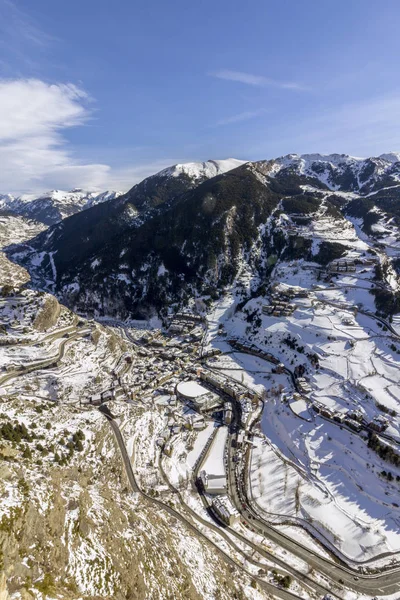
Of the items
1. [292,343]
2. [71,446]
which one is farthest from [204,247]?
[71,446]

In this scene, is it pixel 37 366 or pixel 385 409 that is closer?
pixel 385 409

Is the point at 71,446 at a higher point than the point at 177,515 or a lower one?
higher

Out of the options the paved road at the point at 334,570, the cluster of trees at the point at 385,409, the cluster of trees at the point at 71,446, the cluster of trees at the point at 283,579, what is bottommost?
the paved road at the point at 334,570

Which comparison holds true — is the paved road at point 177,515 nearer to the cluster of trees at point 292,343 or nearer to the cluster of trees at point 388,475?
the cluster of trees at point 388,475

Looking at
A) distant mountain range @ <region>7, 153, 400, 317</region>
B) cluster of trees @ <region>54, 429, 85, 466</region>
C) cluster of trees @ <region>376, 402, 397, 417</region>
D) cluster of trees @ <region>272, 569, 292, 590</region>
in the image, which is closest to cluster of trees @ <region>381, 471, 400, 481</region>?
cluster of trees @ <region>376, 402, 397, 417</region>

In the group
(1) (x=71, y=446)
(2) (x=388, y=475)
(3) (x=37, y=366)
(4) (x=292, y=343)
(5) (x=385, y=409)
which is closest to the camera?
(2) (x=388, y=475)

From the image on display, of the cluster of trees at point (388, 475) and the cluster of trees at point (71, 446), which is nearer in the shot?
the cluster of trees at point (71, 446)

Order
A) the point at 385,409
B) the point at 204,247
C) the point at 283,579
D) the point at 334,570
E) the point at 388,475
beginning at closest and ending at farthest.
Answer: the point at 283,579, the point at 334,570, the point at 388,475, the point at 385,409, the point at 204,247

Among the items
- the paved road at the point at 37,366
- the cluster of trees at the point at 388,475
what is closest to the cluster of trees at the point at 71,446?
the paved road at the point at 37,366

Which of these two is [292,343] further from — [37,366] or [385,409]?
[37,366]

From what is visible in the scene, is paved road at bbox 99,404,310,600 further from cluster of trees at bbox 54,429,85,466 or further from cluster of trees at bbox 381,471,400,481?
cluster of trees at bbox 381,471,400,481

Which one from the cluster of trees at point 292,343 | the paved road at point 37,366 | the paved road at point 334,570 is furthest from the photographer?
the cluster of trees at point 292,343

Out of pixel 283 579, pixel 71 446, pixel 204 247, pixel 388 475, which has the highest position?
pixel 204 247

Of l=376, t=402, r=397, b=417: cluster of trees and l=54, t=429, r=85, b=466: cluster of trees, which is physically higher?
l=54, t=429, r=85, b=466: cluster of trees
